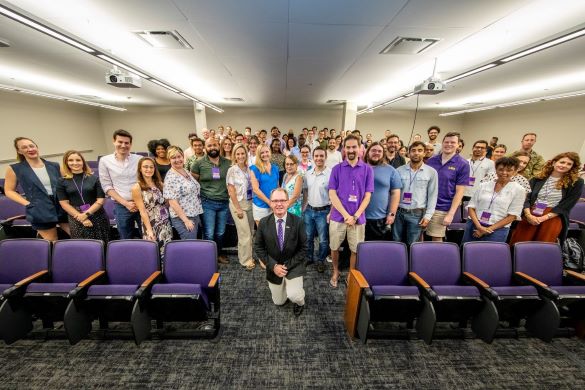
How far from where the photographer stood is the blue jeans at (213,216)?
9.30ft

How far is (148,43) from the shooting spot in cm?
327

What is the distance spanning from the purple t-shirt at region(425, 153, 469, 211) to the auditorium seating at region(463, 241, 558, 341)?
682 mm

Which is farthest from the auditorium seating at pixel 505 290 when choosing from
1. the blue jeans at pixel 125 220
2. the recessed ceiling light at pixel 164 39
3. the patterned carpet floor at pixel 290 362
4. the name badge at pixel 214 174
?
the recessed ceiling light at pixel 164 39

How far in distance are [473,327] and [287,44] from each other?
13.0ft

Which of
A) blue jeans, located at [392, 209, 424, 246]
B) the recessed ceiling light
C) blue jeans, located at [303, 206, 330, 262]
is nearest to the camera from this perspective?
blue jeans, located at [392, 209, 424, 246]

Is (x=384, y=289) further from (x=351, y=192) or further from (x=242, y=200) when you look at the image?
(x=242, y=200)

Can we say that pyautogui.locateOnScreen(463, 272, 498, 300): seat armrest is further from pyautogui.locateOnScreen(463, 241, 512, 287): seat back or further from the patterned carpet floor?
the patterned carpet floor

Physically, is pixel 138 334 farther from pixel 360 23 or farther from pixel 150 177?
pixel 360 23

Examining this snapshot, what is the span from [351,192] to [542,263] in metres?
1.88

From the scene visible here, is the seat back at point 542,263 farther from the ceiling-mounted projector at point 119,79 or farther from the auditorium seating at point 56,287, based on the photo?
the ceiling-mounted projector at point 119,79

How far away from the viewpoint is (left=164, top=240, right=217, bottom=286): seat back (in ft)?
6.65

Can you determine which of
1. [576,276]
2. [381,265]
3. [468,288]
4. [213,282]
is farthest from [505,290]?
[213,282]

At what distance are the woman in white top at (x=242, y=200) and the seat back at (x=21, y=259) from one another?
1752 millimetres

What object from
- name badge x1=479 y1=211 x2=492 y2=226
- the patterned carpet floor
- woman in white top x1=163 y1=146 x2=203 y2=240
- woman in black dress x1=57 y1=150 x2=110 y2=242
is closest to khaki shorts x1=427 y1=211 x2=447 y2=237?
name badge x1=479 y1=211 x2=492 y2=226
